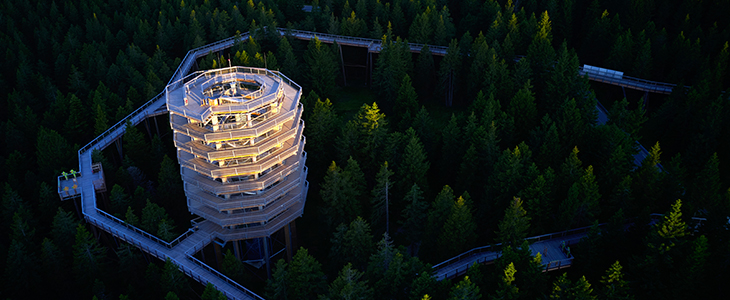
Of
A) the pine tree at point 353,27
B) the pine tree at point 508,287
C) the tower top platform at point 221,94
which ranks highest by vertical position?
the tower top platform at point 221,94

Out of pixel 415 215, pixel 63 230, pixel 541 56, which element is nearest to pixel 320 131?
pixel 415 215

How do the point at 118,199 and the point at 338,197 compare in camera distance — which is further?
the point at 338,197

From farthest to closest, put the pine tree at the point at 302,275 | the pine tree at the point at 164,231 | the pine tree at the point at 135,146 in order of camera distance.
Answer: the pine tree at the point at 135,146 < the pine tree at the point at 164,231 < the pine tree at the point at 302,275

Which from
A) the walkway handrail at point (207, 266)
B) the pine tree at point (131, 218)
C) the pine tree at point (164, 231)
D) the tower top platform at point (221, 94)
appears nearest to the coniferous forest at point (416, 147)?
the pine tree at point (164, 231)

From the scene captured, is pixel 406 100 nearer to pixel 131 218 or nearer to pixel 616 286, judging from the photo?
pixel 131 218

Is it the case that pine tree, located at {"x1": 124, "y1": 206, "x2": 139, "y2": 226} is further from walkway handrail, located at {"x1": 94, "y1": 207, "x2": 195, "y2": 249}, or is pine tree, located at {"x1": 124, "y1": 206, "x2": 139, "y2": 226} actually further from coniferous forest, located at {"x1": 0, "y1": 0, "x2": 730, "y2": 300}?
coniferous forest, located at {"x1": 0, "y1": 0, "x2": 730, "y2": 300}

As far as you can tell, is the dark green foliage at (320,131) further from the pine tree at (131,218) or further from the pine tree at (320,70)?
the pine tree at (131,218)

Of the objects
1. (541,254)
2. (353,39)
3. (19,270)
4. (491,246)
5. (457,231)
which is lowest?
(19,270)
